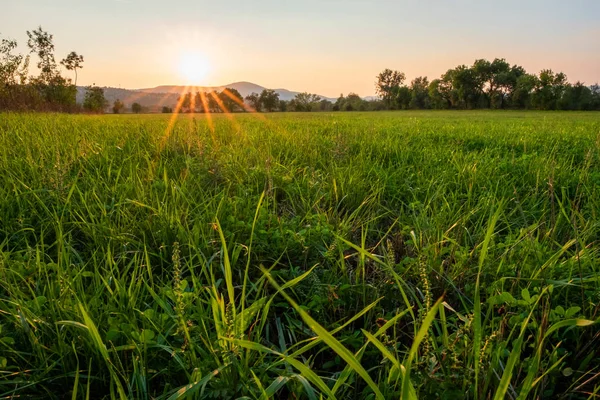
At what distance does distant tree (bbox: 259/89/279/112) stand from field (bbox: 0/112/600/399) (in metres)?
102

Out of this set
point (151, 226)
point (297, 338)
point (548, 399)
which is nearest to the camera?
point (548, 399)

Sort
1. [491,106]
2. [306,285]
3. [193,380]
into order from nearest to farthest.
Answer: [193,380], [306,285], [491,106]

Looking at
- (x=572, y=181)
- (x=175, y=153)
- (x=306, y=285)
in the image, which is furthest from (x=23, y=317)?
(x=572, y=181)

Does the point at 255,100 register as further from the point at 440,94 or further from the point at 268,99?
the point at 440,94

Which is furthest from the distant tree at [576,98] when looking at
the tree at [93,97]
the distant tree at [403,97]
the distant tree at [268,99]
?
the tree at [93,97]

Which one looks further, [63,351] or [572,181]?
[572,181]

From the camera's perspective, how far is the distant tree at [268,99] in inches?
3971

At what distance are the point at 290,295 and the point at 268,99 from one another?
104m

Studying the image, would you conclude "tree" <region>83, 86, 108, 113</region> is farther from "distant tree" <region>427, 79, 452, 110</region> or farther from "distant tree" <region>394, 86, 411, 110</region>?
"distant tree" <region>427, 79, 452, 110</region>

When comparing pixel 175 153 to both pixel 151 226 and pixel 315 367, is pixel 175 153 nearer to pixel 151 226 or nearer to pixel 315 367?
pixel 151 226

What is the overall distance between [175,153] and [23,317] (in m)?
2.78

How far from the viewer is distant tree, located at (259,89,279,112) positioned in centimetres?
10088

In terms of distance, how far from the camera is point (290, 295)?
150 cm

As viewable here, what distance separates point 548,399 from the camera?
101 cm
